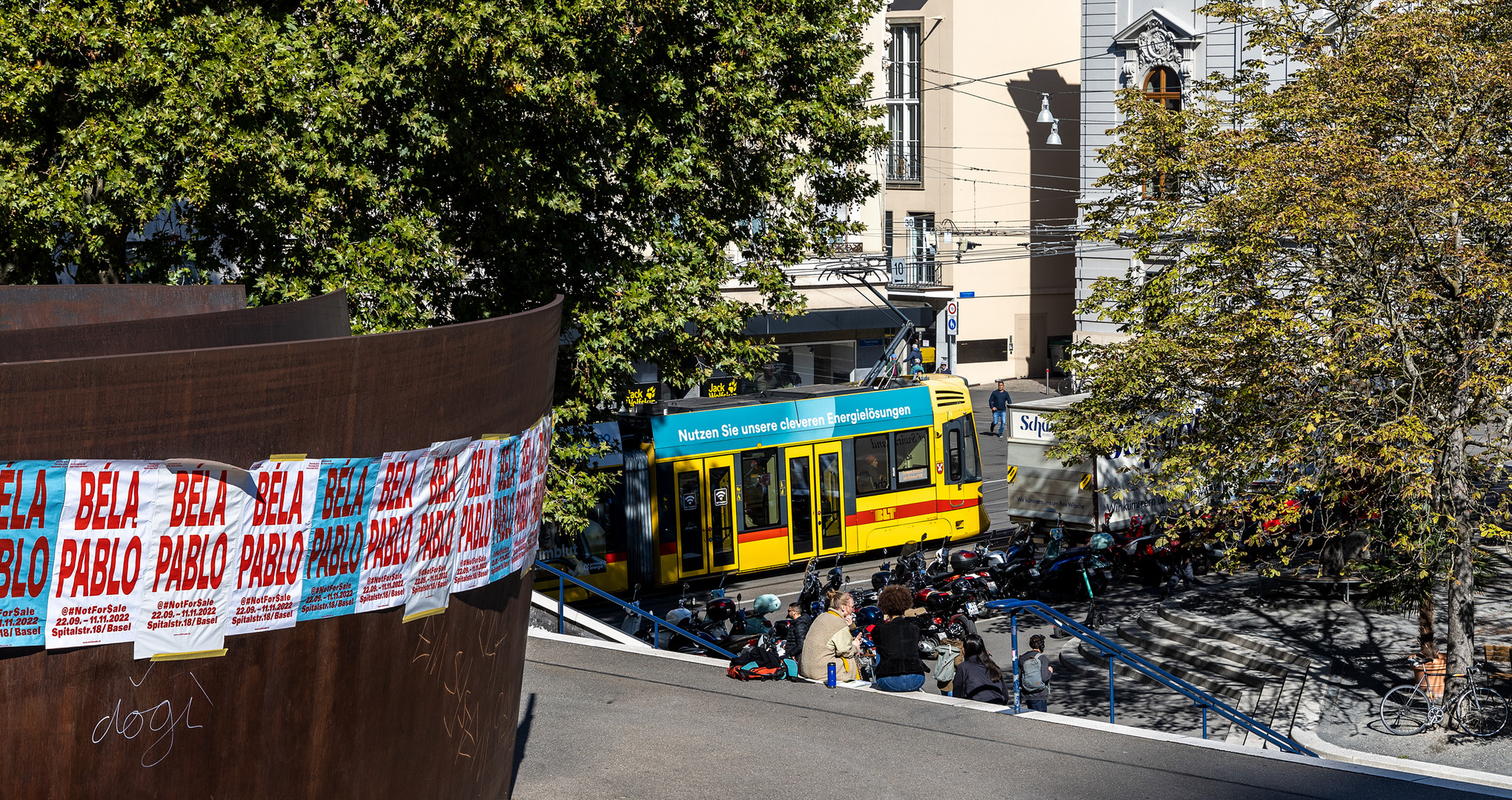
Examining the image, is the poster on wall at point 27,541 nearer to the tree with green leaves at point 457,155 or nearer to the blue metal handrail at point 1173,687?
the blue metal handrail at point 1173,687

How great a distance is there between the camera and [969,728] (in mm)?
9914

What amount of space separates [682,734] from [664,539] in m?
9.39

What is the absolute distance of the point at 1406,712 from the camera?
42.9 ft

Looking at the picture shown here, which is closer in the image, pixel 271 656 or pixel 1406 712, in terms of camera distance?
pixel 271 656

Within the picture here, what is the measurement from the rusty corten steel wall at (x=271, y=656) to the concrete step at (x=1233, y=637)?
39.6 feet

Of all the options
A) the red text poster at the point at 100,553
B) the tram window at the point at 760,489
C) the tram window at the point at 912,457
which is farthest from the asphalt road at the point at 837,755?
the tram window at the point at 912,457

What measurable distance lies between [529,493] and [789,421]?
1381 centimetres

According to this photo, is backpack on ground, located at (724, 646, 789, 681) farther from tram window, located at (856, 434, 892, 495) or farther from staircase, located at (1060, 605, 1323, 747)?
tram window, located at (856, 434, 892, 495)

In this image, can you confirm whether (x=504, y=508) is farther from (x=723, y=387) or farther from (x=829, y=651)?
(x=723, y=387)

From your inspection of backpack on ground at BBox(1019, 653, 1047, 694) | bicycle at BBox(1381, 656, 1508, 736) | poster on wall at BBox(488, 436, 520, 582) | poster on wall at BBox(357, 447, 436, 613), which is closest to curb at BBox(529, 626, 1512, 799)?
bicycle at BBox(1381, 656, 1508, 736)

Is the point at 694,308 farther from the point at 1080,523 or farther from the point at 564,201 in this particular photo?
the point at 1080,523

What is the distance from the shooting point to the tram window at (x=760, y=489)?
1984cm

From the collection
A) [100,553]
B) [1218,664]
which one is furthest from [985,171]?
[100,553]

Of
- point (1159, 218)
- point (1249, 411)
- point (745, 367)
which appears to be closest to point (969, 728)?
point (1249, 411)
